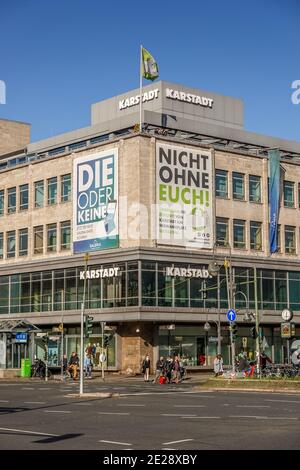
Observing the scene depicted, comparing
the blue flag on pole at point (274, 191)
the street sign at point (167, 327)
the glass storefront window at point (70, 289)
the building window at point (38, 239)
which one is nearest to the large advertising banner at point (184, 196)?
the street sign at point (167, 327)

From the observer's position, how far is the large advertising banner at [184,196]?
61906 millimetres

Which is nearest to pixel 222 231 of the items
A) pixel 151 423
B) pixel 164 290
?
pixel 164 290

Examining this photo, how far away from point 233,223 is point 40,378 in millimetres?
20561

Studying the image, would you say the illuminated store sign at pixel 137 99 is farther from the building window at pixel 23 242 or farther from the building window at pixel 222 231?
the building window at pixel 222 231

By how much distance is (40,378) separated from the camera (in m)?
57.8

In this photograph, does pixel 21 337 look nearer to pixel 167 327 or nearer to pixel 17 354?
pixel 17 354

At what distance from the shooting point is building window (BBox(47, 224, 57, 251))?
68.4m

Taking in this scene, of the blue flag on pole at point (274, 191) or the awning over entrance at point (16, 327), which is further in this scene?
the blue flag on pole at point (274, 191)

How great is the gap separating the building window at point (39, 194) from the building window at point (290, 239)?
21.3 meters

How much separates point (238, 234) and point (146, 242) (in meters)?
9.87

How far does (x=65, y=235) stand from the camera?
221ft


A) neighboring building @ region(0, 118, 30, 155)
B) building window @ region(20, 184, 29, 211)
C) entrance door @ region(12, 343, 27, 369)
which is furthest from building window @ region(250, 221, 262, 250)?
neighboring building @ region(0, 118, 30, 155)

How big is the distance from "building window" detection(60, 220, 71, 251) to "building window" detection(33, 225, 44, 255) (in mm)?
2809
